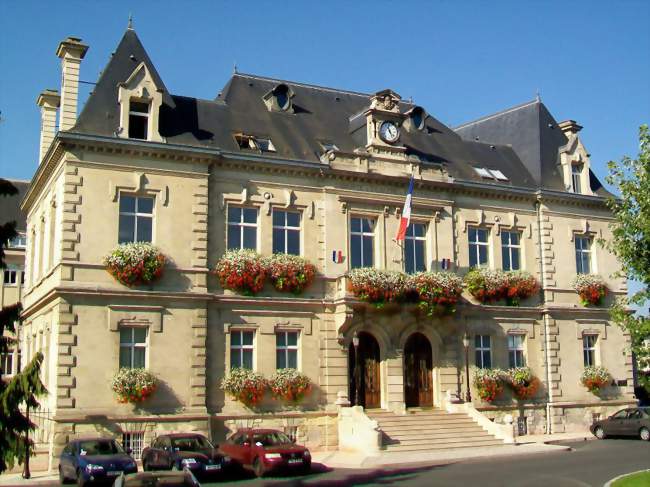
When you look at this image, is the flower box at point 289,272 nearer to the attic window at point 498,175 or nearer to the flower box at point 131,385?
the flower box at point 131,385

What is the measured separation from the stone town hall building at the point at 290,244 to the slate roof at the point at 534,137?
0.15 metres

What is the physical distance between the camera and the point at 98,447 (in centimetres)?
2298

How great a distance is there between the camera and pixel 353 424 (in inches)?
1174

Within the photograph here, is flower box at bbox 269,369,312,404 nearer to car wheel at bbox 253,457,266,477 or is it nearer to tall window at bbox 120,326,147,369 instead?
tall window at bbox 120,326,147,369

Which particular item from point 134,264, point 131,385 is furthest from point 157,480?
point 134,264

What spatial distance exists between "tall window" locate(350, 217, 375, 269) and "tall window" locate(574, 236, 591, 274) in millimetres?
11344

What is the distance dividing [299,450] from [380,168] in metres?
13.6

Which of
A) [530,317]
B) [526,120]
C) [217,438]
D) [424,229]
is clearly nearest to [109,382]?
[217,438]

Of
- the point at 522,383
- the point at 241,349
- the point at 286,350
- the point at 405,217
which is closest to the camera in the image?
the point at 241,349

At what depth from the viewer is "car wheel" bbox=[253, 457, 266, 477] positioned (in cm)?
2397

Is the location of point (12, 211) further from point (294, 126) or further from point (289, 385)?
point (289, 385)

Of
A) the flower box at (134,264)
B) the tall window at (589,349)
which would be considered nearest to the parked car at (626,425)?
the tall window at (589,349)

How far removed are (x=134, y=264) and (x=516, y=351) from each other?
17.9 meters

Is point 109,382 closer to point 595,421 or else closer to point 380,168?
point 380,168
